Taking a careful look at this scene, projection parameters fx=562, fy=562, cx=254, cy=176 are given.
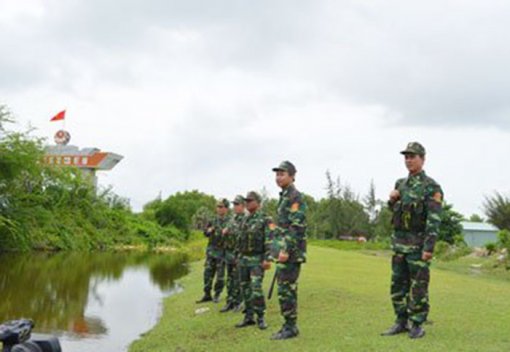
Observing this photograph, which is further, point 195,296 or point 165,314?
point 195,296

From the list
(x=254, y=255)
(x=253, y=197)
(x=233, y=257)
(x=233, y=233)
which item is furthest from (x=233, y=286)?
(x=253, y=197)

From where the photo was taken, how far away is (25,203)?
31.0 meters

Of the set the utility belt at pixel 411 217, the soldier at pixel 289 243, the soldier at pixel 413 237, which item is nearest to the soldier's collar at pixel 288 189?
the soldier at pixel 289 243

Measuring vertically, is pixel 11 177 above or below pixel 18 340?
above

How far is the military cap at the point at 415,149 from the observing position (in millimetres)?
6426

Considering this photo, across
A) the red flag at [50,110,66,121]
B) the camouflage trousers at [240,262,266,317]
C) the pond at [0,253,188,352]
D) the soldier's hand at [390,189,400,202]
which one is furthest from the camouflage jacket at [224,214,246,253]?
the red flag at [50,110,66,121]

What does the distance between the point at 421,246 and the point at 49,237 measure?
97.3 ft

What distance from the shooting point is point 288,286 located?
6891 mm

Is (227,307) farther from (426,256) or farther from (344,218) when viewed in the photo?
(344,218)

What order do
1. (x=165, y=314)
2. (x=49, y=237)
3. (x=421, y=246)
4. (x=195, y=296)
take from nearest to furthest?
(x=421, y=246) → (x=165, y=314) → (x=195, y=296) → (x=49, y=237)

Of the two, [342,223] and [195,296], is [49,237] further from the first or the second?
[342,223]

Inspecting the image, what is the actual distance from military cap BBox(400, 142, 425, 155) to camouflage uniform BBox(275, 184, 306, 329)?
4.72ft

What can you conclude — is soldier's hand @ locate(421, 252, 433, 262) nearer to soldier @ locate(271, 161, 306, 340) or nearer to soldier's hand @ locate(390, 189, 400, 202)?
soldier's hand @ locate(390, 189, 400, 202)

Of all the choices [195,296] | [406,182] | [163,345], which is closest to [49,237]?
[195,296]
